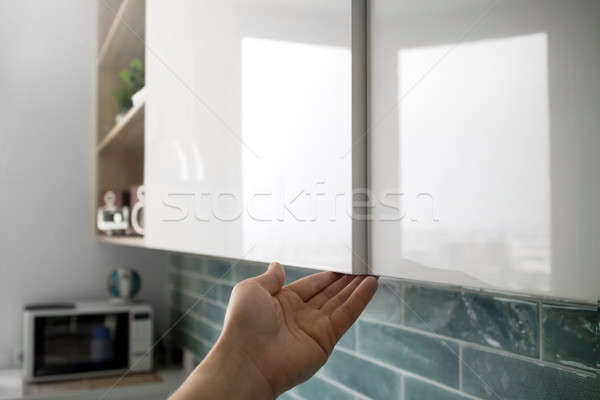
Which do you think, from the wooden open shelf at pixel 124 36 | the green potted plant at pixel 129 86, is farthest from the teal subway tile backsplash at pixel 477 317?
the green potted plant at pixel 129 86

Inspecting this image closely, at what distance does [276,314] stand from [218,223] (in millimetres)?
192

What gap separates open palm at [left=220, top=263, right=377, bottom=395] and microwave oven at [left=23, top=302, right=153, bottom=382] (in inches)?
51.8

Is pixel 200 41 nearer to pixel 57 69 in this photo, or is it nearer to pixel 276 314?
pixel 276 314

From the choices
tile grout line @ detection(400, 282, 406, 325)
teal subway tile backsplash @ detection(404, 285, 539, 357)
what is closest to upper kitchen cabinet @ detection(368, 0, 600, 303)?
teal subway tile backsplash @ detection(404, 285, 539, 357)

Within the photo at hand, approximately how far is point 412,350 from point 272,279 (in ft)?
1.04

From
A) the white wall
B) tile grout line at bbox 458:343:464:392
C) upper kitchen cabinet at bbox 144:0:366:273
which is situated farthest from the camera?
the white wall

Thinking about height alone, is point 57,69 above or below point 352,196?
above

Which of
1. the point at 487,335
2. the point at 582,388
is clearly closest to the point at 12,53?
the point at 487,335

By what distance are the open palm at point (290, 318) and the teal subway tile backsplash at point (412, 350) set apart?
8.3 inches

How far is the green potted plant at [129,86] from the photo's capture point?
1657 mm

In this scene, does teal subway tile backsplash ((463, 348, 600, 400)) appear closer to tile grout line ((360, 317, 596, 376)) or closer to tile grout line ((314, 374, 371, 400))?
tile grout line ((360, 317, 596, 376))

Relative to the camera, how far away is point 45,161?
1.97 metres

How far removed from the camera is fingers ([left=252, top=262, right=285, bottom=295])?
636 millimetres

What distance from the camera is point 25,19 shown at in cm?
194
